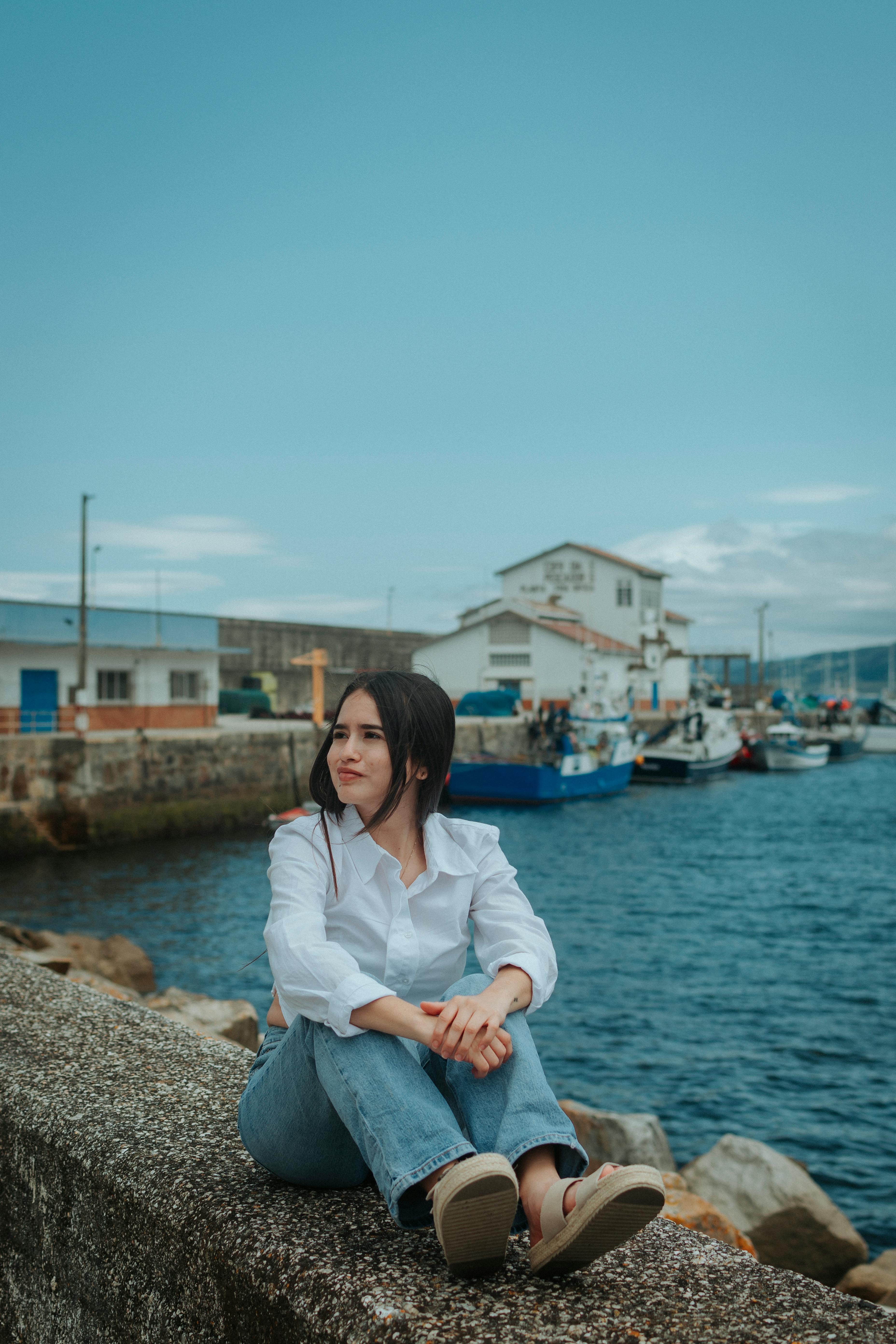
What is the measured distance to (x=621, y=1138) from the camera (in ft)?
21.2

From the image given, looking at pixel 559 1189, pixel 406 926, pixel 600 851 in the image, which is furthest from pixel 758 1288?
pixel 600 851

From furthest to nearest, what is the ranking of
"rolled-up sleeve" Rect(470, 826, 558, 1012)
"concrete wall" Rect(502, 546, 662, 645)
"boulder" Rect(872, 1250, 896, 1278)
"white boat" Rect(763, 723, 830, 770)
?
"concrete wall" Rect(502, 546, 662, 645) → "white boat" Rect(763, 723, 830, 770) → "boulder" Rect(872, 1250, 896, 1278) → "rolled-up sleeve" Rect(470, 826, 558, 1012)

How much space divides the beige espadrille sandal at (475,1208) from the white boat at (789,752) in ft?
155

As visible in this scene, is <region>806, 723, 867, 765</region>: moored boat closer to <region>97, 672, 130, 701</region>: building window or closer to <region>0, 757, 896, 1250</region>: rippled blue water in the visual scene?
<region>0, 757, 896, 1250</region>: rippled blue water

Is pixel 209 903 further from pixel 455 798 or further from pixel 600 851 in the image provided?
pixel 455 798

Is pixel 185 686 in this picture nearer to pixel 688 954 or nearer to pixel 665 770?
→ pixel 688 954

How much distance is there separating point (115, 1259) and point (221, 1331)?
0.36m

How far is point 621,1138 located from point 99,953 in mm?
6639

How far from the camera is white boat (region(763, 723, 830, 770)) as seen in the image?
A: 46.8m

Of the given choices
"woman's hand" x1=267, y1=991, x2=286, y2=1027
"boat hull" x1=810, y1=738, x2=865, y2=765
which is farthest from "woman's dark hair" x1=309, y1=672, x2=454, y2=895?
"boat hull" x1=810, y1=738, x2=865, y2=765

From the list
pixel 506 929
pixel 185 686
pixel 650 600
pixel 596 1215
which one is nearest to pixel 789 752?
pixel 650 600

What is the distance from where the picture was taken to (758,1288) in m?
1.67

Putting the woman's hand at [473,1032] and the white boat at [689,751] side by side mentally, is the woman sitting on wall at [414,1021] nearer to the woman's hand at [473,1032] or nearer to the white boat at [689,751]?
the woman's hand at [473,1032]

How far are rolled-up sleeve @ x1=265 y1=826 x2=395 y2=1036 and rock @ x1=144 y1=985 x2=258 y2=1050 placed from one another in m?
4.47
